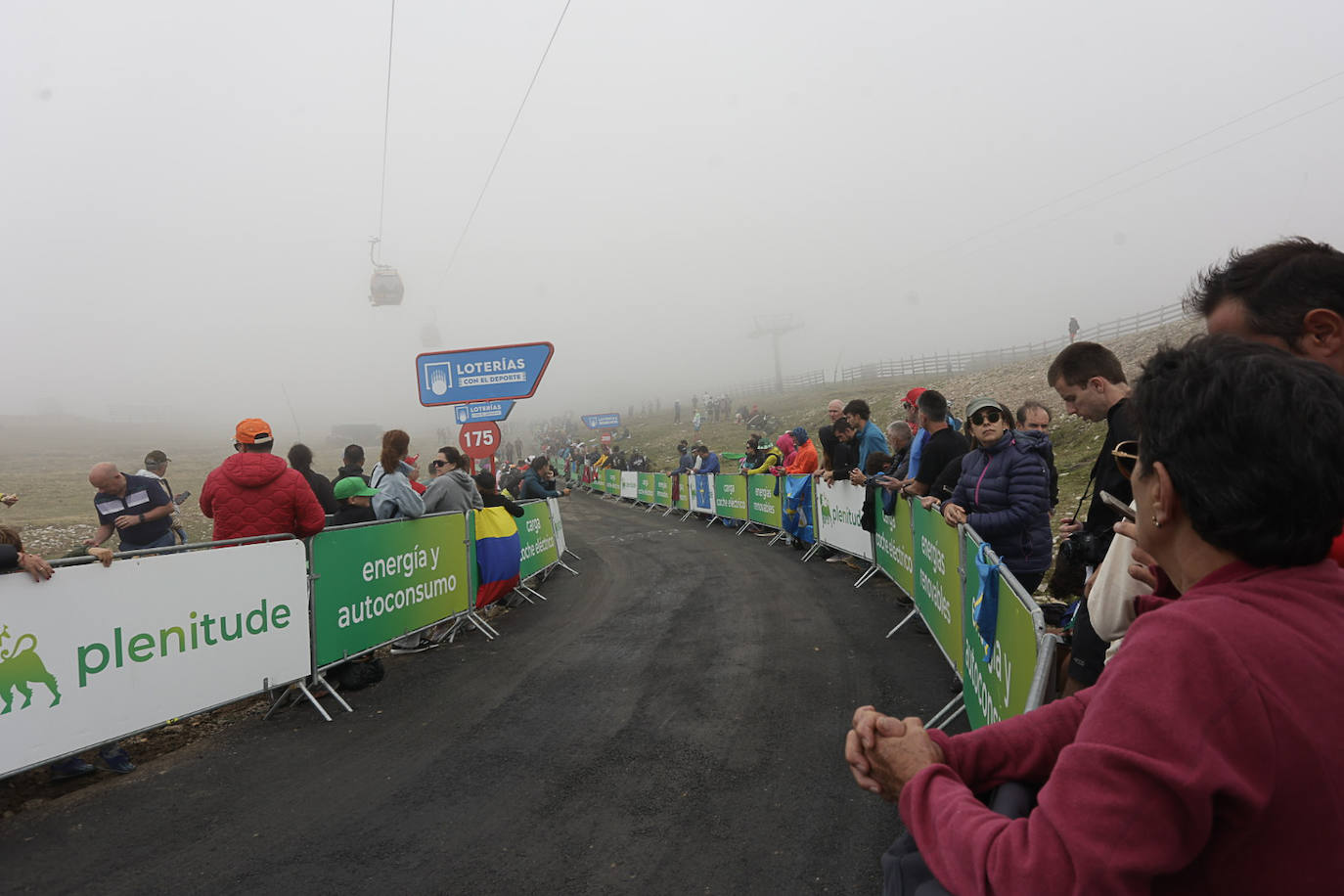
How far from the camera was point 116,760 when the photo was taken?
461 centimetres

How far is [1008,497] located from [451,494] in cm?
581

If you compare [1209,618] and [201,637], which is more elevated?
[1209,618]

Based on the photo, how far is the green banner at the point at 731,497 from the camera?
15969 mm

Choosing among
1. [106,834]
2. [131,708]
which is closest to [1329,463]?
[106,834]

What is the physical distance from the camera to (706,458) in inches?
795

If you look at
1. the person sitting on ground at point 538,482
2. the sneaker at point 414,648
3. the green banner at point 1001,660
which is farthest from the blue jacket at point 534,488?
the green banner at point 1001,660

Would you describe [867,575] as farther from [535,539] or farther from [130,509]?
[130,509]

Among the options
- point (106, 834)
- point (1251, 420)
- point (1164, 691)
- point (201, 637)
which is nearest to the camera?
point (1164, 691)

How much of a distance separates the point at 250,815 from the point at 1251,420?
4.73 metres

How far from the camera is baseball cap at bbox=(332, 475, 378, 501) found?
23.3 ft

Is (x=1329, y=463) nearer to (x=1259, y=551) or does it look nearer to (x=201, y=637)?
(x=1259, y=551)

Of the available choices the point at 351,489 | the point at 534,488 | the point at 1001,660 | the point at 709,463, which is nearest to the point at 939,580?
the point at 1001,660

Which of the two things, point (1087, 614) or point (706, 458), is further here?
point (706, 458)

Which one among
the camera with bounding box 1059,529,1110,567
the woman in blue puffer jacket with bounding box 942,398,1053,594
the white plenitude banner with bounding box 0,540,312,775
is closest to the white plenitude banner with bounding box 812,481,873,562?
the woman in blue puffer jacket with bounding box 942,398,1053,594
